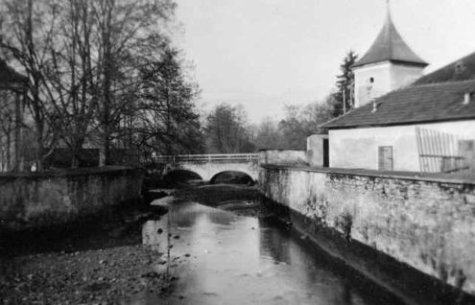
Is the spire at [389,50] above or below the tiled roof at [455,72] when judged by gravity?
above

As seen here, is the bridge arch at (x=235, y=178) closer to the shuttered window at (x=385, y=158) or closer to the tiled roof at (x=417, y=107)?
the tiled roof at (x=417, y=107)

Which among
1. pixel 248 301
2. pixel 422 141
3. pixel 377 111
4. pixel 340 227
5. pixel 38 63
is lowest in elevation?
pixel 248 301

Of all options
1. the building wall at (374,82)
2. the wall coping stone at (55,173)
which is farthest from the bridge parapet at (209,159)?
the wall coping stone at (55,173)

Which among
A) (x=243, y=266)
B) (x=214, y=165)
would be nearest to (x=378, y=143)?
(x=243, y=266)

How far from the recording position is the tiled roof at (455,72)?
20.6 metres

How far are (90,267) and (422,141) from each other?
14.1 meters

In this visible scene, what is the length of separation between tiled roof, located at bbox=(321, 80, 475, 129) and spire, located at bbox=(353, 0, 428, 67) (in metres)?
6.82

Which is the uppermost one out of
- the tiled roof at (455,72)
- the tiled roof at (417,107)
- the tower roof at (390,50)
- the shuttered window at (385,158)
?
the tower roof at (390,50)

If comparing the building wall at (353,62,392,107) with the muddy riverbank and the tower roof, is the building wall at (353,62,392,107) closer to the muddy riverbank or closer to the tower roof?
the tower roof

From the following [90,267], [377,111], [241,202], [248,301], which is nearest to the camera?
[248,301]

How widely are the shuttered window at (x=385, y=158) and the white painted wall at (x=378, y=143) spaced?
20 cm

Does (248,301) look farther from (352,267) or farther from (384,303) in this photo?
(352,267)

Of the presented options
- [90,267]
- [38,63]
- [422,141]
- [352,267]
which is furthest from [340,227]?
[38,63]

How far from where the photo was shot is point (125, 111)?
22.5m
